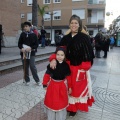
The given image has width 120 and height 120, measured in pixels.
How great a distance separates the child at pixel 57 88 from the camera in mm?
3418

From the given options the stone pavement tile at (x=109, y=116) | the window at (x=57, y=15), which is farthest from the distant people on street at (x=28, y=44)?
the window at (x=57, y=15)

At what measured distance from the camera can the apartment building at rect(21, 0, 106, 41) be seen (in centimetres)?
3650

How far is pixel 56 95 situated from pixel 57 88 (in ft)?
0.39

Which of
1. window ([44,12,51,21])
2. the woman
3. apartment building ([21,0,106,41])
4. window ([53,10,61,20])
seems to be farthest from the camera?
window ([44,12,51,21])

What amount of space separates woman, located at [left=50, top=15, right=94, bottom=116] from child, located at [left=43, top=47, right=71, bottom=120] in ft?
0.85

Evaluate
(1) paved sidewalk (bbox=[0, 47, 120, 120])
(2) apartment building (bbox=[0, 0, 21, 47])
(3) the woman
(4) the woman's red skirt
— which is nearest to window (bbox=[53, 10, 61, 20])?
(2) apartment building (bbox=[0, 0, 21, 47])

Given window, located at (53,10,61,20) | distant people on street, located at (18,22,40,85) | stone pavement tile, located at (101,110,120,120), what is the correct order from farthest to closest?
window, located at (53,10,61,20)
distant people on street, located at (18,22,40,85)
stone pavement tile, located at (101,110,120,120)

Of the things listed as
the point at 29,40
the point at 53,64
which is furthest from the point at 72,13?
the point at 53,64

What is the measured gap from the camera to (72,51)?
381 cm

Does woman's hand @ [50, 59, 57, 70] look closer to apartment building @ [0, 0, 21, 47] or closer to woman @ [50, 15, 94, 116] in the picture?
woman @ [50, 15, 94, 116]

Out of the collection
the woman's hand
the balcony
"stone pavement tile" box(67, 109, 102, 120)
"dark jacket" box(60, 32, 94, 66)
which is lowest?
"stone pavement tile" box(67, 109, 102, 120)

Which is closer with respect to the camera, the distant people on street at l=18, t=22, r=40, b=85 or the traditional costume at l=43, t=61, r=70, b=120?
the traditional costume at l=43, t=61, r=70, b=120

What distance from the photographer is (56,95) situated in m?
3.39

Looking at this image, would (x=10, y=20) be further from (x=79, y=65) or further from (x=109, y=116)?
(x=109, y=116)
